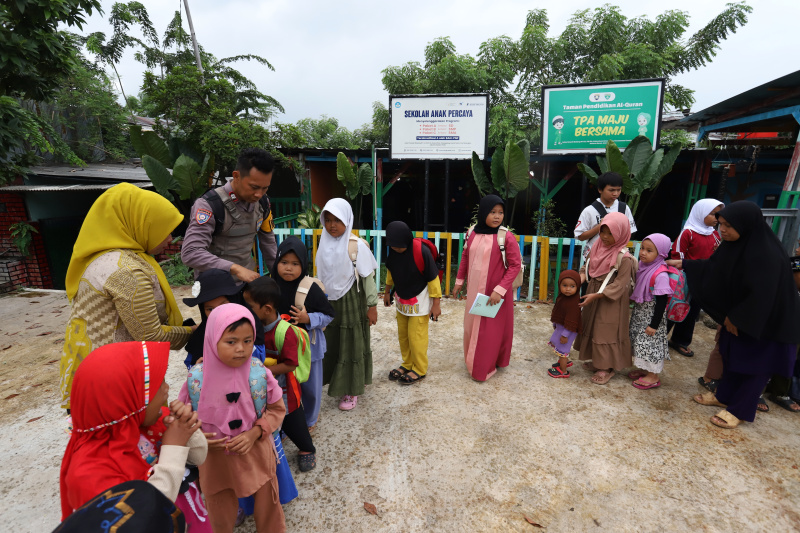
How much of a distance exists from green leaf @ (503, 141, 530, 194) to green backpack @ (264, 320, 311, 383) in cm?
582

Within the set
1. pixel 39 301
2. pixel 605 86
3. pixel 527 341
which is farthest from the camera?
pixel 605 86

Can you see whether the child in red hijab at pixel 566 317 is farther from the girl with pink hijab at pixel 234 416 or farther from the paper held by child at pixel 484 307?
the girl with pink hijab at pixel 234 416

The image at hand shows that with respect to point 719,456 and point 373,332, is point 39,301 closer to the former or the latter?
point 373,332

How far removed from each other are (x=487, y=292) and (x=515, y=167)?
4.33 meters

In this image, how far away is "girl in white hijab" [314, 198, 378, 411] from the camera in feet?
9.57

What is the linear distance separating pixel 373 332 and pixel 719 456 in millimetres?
3455

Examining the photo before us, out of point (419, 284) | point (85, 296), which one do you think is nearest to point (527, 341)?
point (419, 284)

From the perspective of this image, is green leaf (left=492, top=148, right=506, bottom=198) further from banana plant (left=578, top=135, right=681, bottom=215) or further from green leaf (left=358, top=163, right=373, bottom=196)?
green leaf (left=358, top=163, right=373, bottom=196)

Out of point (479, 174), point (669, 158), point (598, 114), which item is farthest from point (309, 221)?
point (669, 158)

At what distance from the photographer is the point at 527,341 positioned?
470 cm

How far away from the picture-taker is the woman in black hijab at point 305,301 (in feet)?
8.16

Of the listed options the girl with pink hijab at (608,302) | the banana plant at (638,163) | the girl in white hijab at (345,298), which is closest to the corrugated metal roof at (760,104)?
the banana plant at (638,163)

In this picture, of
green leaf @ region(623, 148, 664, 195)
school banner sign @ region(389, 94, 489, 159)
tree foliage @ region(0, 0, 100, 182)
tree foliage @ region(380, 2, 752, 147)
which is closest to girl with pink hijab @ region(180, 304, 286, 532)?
tree foliage @ region(0, 0, 100, 182)

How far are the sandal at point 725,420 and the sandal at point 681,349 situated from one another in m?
1.32
